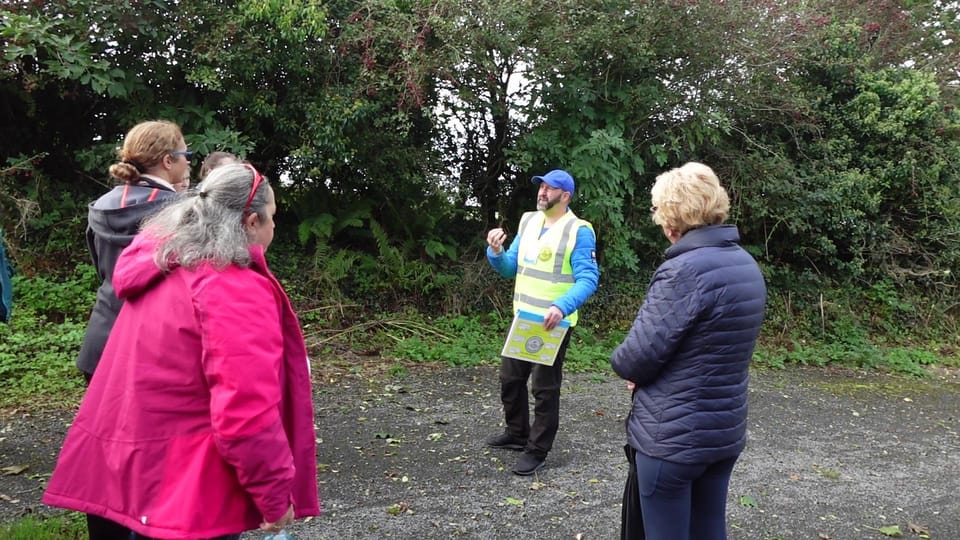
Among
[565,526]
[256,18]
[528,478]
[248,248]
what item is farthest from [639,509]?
[256,18]

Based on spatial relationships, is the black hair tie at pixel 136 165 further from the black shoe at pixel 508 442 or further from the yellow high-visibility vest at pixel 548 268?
the black shoe at pixel 508 442

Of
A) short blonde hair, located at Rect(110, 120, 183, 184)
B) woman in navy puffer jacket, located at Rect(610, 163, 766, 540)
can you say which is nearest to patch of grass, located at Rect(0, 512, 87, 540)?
short blonde hair, located at Rect(110, 120, 183, 184)

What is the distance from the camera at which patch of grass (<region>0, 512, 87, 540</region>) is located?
330 cm

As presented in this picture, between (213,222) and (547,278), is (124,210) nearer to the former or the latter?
(213,222)

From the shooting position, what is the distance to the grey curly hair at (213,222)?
6.38 feet

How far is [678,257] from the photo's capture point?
265cm

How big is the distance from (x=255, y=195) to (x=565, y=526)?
2.72 meters

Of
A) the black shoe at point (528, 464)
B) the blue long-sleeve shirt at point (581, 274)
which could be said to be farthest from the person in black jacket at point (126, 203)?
the black shoe at point (528, 464)

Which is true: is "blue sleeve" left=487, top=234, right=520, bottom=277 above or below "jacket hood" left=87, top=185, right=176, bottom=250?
below

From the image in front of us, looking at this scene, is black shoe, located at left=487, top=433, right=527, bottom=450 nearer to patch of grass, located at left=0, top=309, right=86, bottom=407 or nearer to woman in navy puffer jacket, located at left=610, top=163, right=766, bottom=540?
woman in navy puffer jacket, located at left=610, top=163, right=766, bottom=540

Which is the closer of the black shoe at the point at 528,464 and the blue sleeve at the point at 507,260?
the black shoe at the point at 528,464

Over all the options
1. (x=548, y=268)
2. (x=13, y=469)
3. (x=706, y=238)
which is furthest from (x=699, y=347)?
(x=13, y=469)

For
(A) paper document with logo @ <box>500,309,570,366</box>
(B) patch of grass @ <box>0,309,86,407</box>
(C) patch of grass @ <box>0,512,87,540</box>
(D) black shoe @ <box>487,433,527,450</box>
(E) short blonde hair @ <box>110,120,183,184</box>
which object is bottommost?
(D) black shoe @ <box>487,433,527,450</box>

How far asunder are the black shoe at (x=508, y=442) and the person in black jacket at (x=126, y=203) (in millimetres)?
2840
